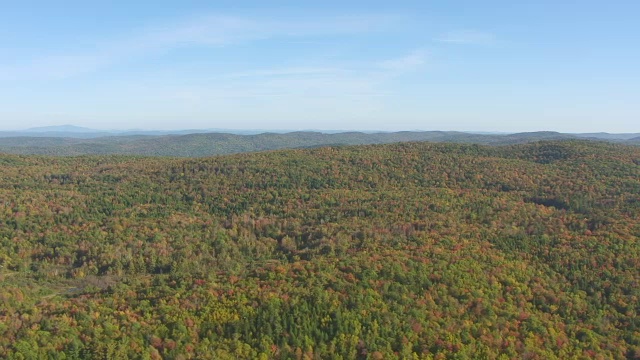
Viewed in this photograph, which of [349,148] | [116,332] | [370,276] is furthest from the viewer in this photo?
[349,148]

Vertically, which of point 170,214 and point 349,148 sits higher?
point 349,148

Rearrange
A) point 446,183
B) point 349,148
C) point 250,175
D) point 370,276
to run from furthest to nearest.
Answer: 1. point 349,148
2. point 250,175
3. point 446,183
4. point 370,276

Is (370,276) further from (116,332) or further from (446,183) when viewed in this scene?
(446,183)

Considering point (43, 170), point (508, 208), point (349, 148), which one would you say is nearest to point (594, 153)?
point (508, 208)

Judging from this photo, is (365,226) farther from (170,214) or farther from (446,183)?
(170,214)

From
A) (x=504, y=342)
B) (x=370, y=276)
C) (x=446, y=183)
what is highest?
(x=446, y=183)

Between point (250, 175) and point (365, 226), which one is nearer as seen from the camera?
point (365, 226)
